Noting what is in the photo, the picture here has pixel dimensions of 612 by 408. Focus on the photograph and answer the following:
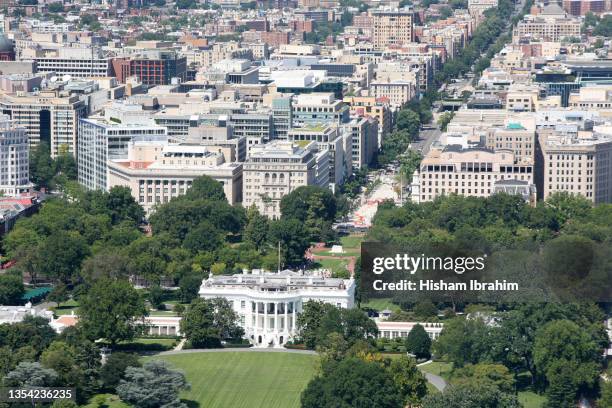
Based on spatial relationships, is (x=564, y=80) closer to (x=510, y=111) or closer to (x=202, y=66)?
(x=510, y=111)

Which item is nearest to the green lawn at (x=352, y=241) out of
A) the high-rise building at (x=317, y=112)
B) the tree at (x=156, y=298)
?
the tree at (x=156, y=298)

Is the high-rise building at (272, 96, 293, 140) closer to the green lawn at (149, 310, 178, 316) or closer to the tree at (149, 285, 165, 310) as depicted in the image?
the tree at (149, 285, 165, 310)

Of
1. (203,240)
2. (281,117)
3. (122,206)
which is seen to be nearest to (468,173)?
(122,206)

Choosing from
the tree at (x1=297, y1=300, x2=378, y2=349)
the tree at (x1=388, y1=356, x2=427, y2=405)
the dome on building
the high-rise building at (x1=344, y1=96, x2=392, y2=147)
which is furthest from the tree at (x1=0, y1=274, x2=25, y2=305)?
the dome on building

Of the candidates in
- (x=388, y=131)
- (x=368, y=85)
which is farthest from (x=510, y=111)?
(x=368, y=85)

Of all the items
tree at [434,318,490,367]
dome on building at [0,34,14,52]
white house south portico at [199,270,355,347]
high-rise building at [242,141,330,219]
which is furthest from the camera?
dome on building at [0,34,14,52]
